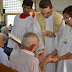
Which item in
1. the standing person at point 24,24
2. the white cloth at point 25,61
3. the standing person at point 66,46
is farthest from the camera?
the standing person at point 24,24

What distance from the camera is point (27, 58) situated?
4.90 ft

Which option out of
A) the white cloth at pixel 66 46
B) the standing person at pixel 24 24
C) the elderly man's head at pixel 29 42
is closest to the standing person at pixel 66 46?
the white cloth at pixel 66 46

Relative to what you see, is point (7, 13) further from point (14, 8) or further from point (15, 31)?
point (15, 31)

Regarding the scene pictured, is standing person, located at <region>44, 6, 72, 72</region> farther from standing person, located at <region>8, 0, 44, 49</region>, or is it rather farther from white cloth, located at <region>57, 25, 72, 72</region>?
standing person, located at <region>8, 0, 44, 49</region>

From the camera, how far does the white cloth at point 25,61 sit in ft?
4.86

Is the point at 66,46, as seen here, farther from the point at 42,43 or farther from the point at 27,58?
the point at 27,58

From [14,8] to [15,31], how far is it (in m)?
7.42

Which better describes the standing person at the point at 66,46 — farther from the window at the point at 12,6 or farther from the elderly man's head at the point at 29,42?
the window at the point at 12,6

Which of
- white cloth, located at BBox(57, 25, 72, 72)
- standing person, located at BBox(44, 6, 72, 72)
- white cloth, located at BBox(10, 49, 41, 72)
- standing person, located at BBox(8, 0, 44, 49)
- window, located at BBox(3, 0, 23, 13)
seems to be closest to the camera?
white cloth, located at BBox(10, 49, 41, 72)

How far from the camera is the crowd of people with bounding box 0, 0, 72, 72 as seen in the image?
1533 millimetres

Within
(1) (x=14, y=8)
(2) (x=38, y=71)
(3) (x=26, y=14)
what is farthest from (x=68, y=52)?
(1) (x=14, y=8)

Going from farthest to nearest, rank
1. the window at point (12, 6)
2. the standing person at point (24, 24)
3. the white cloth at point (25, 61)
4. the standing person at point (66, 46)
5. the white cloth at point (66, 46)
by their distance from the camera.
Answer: the window at point (12, 6), the standing person at point (24, 24), the white cloth at point (66, 46), the standing person at point (66, 46), the white cloth at point (25, 61)

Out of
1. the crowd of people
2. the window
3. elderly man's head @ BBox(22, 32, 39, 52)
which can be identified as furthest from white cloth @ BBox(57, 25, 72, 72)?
the window

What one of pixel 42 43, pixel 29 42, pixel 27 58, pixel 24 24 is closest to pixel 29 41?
pixel 29 42
